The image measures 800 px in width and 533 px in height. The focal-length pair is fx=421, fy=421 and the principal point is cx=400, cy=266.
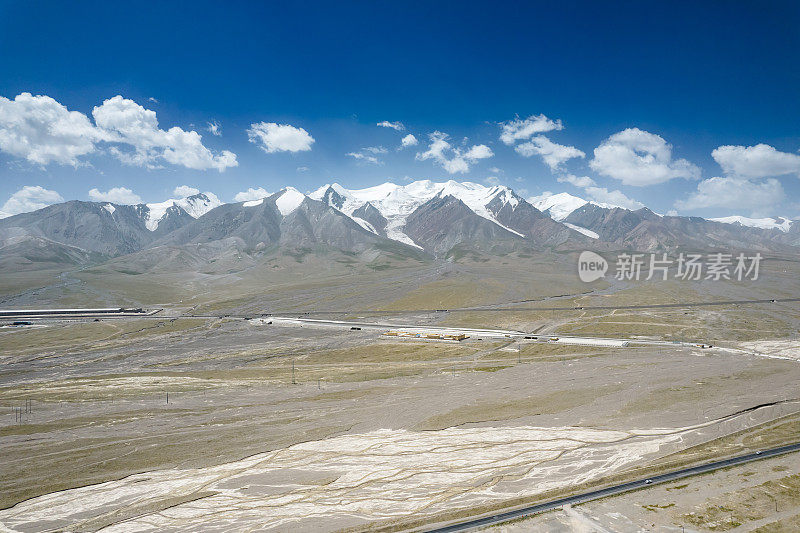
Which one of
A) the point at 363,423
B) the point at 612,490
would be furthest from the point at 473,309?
the point at 612,490

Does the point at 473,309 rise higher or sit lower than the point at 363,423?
higher

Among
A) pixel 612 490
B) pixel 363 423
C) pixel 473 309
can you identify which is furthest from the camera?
pixel 473 309

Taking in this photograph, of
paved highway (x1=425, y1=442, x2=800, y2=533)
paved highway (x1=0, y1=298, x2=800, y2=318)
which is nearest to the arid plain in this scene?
paved highway (x1=425, y1=442, x2=800, y2=533)

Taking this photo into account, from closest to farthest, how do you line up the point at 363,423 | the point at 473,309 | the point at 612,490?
1. the point at 612,490
2. the point at 363,423
3. the point at 473,309

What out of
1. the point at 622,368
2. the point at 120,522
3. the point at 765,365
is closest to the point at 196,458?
the point at 120,522

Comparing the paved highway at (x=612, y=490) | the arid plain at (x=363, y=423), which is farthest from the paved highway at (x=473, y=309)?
the paved highway at (x=612, y=490)

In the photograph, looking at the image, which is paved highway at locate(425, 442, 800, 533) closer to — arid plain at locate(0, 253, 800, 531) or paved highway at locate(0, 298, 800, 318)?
arid plain at locate(0, 253, 800, 531)

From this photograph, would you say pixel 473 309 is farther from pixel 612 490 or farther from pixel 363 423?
pixel 612 490

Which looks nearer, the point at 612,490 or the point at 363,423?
the point at 612,490

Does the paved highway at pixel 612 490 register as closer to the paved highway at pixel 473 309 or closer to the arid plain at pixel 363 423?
the arid plain at pixel 363 423
